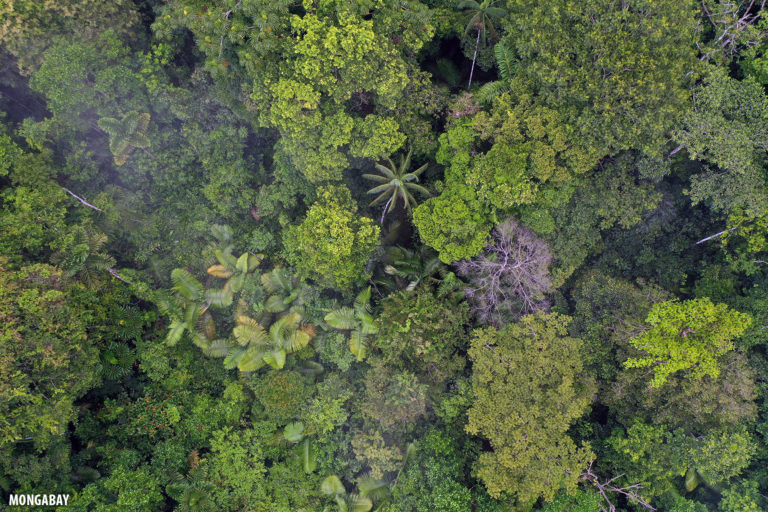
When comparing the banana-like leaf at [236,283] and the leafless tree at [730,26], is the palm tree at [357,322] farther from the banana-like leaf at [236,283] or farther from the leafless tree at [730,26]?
the leafless tree at [730,26]

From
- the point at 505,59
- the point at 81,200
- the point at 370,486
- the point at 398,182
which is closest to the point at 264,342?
the point at 370,486

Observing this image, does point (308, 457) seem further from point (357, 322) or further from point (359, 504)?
point (357, 322)

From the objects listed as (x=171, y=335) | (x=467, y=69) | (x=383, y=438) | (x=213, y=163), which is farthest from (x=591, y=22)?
(x=171, y=335)

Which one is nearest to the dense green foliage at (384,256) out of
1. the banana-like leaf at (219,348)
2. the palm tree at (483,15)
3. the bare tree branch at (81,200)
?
the banana-like leaf at (219,348)

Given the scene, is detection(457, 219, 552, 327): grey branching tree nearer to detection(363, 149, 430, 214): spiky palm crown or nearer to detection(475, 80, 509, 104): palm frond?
detection(363, 149, 430, 214): spiky palm crown

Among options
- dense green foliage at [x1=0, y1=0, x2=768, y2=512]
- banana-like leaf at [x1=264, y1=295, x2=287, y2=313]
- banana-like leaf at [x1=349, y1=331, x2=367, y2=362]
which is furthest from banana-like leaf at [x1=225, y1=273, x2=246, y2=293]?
banana-like leaf at [x1=349, y1=331, x2=367, y2=362]

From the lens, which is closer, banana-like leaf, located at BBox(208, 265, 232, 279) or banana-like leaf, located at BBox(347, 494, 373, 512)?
banana-like leaf, located at BBox(347, 494, 373, 512)

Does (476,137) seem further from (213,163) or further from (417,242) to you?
(213,163)
